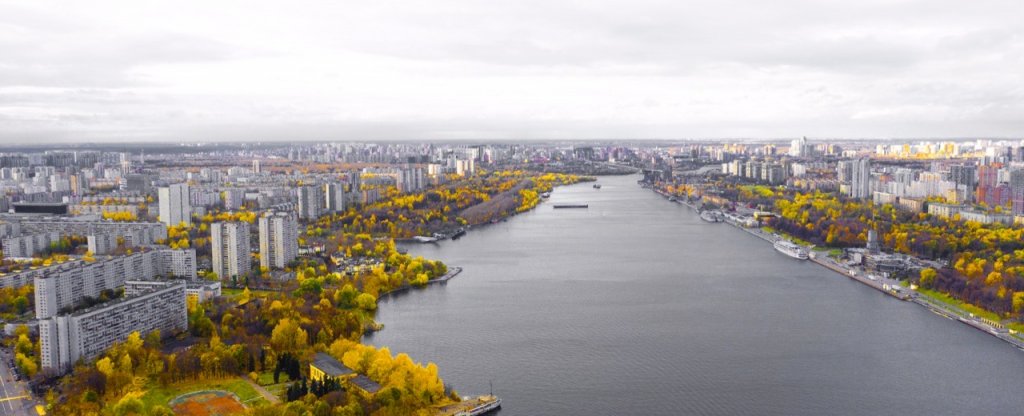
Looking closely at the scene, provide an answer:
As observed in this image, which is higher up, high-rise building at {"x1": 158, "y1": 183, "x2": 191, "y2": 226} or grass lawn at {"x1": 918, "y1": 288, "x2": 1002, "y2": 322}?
high-rise building at {"x1": 158, "y1": 183, "x2": 191, "y2": 226}

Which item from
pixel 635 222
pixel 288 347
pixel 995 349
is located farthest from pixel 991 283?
pixel 635 222

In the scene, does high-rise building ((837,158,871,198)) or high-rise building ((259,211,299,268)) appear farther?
high-rise building ((837,158,871,198))

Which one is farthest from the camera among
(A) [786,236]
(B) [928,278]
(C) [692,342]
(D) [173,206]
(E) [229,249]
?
(D) [173,206]

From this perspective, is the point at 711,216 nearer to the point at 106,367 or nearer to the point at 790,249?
the point at 790,249

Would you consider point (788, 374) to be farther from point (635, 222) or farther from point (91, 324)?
point (635, 222)

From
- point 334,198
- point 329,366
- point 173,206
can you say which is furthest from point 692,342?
point 334,198

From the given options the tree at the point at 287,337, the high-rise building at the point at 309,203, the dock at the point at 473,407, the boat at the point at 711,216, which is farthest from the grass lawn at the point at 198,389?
the boat at the point at 711,216

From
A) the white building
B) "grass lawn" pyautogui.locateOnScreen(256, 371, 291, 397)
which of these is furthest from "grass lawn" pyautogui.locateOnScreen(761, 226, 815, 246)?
"grass lawn" pyautogui.locateOnScreen(256, 371, 291, 397)

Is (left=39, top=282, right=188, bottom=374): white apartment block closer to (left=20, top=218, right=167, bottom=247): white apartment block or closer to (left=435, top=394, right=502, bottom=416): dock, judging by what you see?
→ (left=435, top=394, right=502, bottom=416): dock
